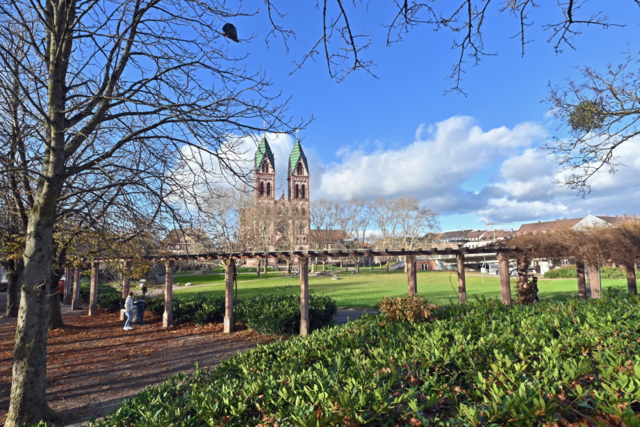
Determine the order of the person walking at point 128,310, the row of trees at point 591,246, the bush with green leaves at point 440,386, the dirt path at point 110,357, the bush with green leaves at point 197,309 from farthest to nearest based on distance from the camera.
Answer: the bush with green leaves at point 197,309 < the person walking at point 128,310 < the row of trees at point 591,246 < the dirt path at point 110,357 < the bush with green leaves at point 440,386

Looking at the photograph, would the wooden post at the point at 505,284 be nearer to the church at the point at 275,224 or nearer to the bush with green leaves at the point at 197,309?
the bush with green leaves at the point at 197,309

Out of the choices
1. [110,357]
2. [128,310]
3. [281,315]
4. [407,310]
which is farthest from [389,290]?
[407,310]

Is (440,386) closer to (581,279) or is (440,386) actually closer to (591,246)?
(591,246)

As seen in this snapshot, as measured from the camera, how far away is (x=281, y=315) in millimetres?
11281

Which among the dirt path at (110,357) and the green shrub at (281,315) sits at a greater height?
the green shrub at (281,315)

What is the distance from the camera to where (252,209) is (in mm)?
37719

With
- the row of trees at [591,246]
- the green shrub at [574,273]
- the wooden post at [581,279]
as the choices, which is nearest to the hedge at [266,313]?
the row of trees at [591,246]

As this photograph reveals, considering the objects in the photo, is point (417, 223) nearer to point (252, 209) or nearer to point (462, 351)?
point (252, 209)

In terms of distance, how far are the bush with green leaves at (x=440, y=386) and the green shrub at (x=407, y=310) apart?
151 cm

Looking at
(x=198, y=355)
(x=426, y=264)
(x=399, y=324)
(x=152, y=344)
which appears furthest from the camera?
(x=426, y=264)

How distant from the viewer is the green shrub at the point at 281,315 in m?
11.3

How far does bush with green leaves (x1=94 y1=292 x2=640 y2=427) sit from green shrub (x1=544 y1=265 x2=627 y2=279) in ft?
118

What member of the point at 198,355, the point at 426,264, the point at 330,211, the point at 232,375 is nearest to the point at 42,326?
the point at 232,375

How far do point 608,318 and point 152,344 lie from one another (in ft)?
38.9
